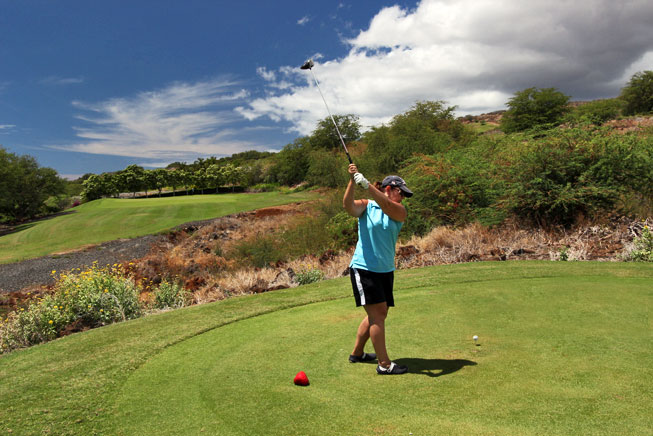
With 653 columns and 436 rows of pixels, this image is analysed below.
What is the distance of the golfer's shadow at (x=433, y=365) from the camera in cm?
421

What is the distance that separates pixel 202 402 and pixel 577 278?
23.5 ft

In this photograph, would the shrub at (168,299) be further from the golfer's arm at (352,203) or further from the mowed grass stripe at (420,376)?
the golfer's arm at (352,203)

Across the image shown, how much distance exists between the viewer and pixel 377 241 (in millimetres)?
4391

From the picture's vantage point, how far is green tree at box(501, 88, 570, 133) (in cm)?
7100

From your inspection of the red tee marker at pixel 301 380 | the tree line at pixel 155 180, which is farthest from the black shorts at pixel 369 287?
the tree line at pixel 155 180

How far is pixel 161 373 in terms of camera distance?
15.8 ft

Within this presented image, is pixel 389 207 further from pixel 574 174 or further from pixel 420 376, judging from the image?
pixel 574 174

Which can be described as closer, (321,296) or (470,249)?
(321,296)

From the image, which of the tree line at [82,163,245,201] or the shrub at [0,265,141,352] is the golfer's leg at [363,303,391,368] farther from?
the tree line at [82,163,245,201]

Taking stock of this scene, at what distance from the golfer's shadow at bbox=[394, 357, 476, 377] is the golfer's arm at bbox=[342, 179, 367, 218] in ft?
5.53

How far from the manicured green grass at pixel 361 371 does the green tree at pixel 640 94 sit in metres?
93.6

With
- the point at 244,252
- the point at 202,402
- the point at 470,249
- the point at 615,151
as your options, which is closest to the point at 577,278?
the point at 470,249

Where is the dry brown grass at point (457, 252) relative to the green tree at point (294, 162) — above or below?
below

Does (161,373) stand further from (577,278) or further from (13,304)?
(13,304)
